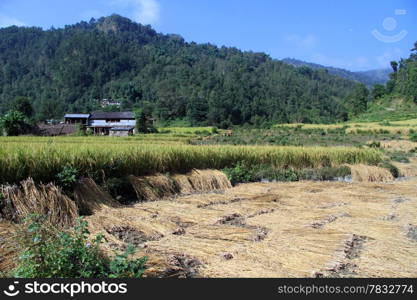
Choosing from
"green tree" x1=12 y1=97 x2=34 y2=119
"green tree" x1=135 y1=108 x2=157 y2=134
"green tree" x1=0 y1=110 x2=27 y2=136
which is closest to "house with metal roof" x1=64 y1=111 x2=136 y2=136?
"green tree" x1=135 y1=108 x2=157 y2=134

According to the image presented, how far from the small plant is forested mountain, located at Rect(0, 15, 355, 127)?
70.7 metres

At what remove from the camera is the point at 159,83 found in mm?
105750

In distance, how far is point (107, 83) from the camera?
379 feet

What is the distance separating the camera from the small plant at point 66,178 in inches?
284

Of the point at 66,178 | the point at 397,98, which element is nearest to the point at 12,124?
the point at 66,178

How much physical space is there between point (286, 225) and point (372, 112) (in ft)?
242

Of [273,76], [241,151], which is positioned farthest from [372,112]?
[241,151]

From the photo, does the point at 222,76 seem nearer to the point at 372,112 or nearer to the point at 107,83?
the point at 107,83

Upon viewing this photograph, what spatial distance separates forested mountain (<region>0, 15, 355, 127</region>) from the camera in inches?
3408

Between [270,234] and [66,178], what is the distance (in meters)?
3.72

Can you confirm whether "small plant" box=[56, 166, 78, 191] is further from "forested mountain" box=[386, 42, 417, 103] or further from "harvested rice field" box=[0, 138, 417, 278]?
"forested mountain" box=[386, 42, 417, 103]

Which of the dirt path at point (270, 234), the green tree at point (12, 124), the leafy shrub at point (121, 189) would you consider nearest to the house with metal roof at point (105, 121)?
the green tree at point (12, 124)

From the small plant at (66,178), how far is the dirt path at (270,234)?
79 cm

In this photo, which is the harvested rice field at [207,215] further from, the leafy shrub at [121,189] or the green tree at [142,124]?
the green tree at [142,124]
